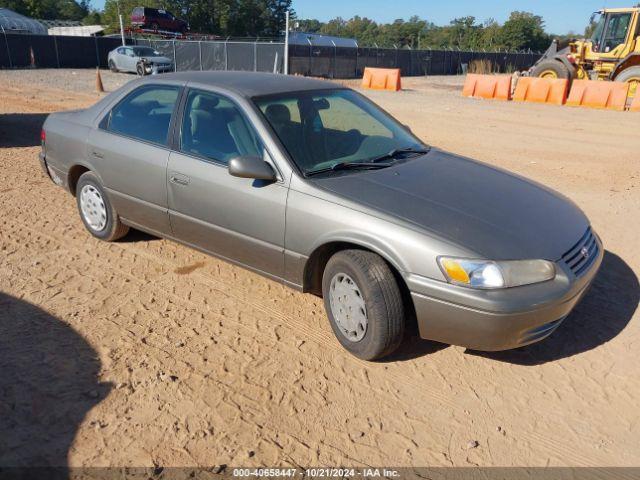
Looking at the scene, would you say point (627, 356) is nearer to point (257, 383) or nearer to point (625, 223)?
point (257, 383)

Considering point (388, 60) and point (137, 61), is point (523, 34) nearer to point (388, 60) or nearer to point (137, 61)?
point (388, 60)

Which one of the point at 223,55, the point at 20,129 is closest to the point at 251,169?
the point at 20,129

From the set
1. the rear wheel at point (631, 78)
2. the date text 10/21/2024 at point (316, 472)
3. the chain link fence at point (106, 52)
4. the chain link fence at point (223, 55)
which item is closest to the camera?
the date text 10/21/2024 at point (316, 472)

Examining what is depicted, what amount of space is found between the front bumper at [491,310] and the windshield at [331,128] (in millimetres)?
1214

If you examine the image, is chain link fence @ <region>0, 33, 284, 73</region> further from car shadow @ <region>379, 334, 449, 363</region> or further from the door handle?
car shadow @ <region>379, 334, 449, 363</region>

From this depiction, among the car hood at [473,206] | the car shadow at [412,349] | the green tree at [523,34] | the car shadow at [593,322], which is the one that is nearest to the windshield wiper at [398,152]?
the car hood at [473,206]

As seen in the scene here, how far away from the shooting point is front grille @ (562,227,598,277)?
10.5 ft

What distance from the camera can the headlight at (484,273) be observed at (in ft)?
9.48

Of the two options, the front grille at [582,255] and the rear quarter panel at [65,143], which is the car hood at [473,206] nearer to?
the front grille at [582,255]

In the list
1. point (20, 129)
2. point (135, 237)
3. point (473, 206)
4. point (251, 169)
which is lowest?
point (20, 129)

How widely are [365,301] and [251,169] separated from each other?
1131 millimetres

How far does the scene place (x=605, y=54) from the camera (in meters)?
19.6

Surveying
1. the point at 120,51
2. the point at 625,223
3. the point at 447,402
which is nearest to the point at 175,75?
the point at 447,402

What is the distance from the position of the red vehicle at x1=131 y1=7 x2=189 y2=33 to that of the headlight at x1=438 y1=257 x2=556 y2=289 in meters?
44.4
